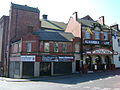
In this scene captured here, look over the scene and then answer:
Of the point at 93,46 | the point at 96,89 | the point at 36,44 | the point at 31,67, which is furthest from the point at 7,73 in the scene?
the point at 96,89

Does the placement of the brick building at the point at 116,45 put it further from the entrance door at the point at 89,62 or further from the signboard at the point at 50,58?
the signboard at the point at 50,58

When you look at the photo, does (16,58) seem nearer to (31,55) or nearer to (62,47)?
(31,55)

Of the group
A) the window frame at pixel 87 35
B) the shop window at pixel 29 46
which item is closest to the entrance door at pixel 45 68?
the shop window at pixel 29 46

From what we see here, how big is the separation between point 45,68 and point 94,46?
464 inches

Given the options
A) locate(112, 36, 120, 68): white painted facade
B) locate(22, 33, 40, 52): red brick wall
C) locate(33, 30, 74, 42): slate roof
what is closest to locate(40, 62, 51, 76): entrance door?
locate(22, 33, 40, 52): red brick wall

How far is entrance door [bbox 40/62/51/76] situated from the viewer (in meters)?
27.4

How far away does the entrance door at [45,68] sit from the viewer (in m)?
27.4

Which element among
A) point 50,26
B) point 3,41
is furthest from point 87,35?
point 3,41

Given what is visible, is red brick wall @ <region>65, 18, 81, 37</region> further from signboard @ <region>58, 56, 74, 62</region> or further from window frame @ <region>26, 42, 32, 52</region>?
window frame @ <region>26, 42, 32, 52</region>

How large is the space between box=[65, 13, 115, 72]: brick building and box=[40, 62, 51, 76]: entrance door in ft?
21.1

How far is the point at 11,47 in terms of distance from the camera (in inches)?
1245

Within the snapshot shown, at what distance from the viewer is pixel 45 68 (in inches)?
1091

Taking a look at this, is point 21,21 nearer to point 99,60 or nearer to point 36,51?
point 36,51

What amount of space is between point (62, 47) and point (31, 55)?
625 cm
